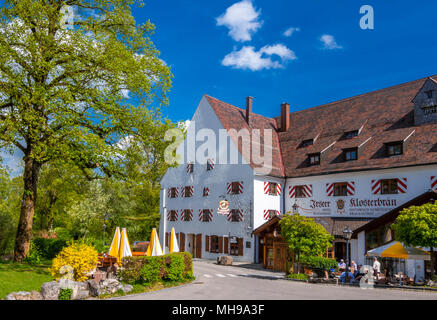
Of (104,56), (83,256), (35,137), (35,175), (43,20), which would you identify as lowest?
(83,256)

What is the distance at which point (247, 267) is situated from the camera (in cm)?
2723

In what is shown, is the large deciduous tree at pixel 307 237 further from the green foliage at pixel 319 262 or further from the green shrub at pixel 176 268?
the green shrub at pixel 176 268

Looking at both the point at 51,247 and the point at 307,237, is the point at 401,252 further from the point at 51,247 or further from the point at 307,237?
the point at 51,247

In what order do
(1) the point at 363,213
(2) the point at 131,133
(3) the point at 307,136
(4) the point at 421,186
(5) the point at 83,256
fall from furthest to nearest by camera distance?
(3) the point at 307,136 → (1) the point at 363,213 → (4) the point at 421,186 → (2) the point at 131,133 → (5) the point at 83,256

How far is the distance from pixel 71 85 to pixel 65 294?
8915mm

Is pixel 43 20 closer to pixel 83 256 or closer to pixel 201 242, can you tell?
pixel 83 256

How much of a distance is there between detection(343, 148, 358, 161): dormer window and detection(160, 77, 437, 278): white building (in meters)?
0.08

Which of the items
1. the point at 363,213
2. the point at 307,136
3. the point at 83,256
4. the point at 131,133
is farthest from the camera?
the point at 307,136

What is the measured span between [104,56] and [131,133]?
3820 millimetres

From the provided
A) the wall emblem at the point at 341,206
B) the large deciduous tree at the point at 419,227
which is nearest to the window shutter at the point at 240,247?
the wall emblem at the point at 341,206

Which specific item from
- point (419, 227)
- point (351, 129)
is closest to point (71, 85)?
point (419, 227)

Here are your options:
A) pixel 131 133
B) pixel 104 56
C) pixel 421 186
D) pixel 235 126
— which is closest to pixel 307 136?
pixel 235 126

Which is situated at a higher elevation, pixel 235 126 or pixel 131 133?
pixel 235 126

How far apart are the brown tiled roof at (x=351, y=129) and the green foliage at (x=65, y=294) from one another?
2025 cm
